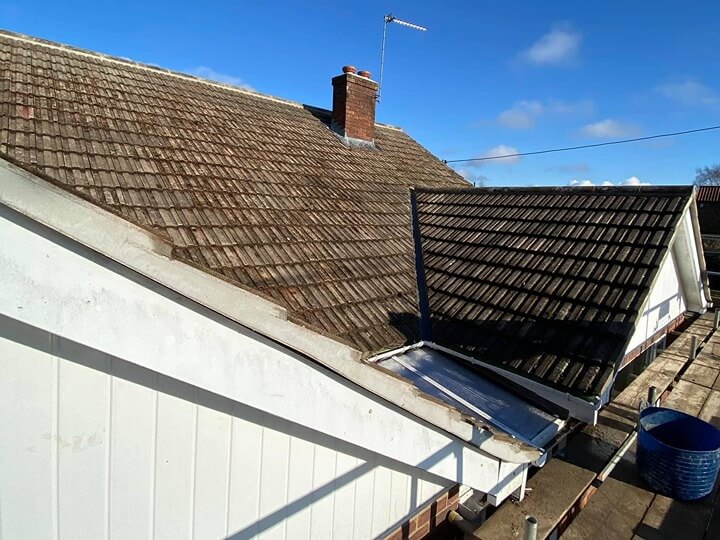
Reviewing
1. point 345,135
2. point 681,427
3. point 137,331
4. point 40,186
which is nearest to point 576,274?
point 681,427

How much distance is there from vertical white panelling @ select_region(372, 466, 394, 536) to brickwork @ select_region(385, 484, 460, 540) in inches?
5.5

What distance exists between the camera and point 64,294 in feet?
4.83

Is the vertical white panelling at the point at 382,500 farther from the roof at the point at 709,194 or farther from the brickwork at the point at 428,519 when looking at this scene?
the roof at the point at 709,194

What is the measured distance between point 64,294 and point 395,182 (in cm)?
782

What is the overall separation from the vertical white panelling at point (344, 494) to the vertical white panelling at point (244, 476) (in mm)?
569

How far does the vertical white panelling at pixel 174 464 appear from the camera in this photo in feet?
6.57

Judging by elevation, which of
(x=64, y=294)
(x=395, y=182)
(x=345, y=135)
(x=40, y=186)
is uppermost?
(x=345, y=135)

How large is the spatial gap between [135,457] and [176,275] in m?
1.06

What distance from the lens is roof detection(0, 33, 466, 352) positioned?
14.6 feet

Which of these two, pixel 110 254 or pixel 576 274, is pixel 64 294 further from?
pixel 576 274

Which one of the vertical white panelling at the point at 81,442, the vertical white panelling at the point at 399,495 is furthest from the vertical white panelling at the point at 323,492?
the vertical white panelling at the point at 81,442

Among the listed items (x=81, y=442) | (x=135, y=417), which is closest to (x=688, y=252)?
(x=135, y=417)

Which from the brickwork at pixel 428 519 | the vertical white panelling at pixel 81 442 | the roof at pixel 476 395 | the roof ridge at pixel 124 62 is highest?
the roof ridge at pixel 124 62

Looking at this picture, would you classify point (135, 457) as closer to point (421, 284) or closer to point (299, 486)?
point (299, 486)
